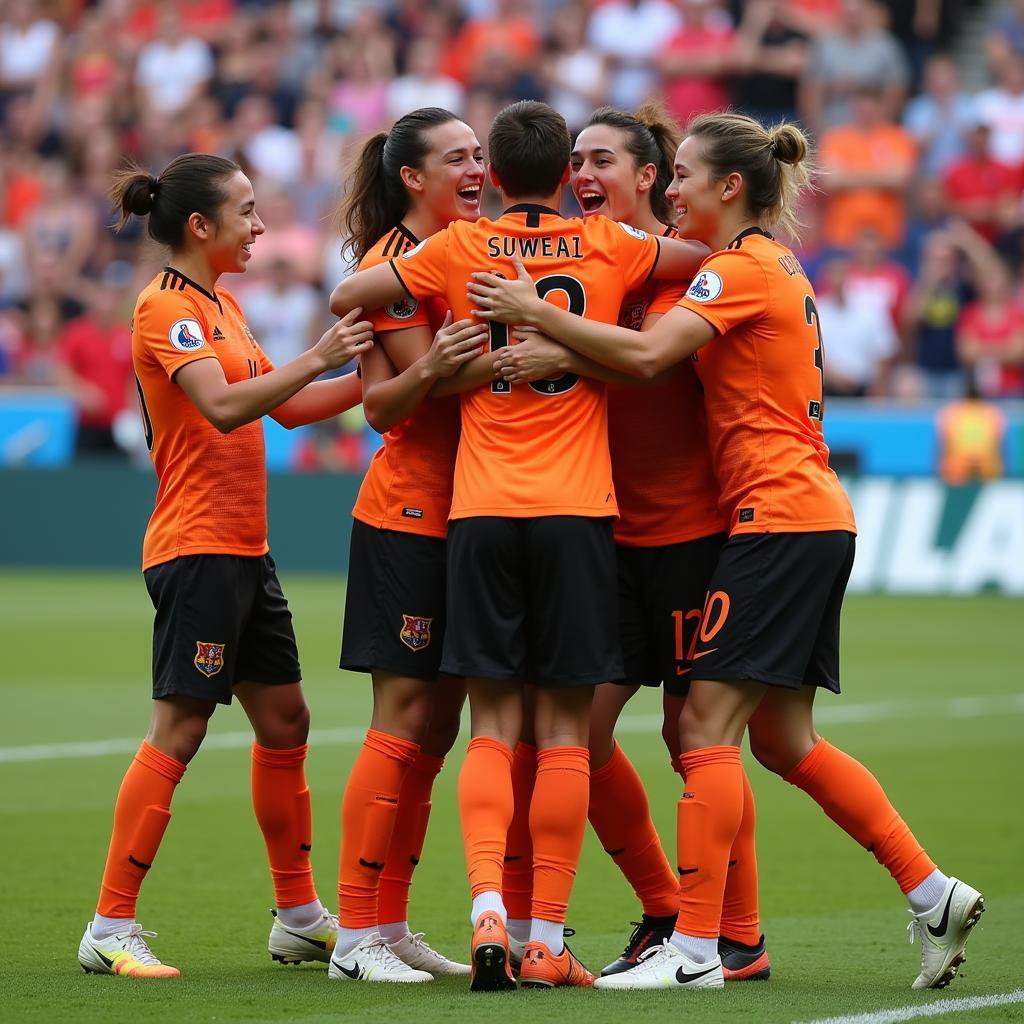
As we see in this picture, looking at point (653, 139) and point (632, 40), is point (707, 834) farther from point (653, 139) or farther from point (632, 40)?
point (632, 40)

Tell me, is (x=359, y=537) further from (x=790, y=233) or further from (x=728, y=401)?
(x=790, y=233)

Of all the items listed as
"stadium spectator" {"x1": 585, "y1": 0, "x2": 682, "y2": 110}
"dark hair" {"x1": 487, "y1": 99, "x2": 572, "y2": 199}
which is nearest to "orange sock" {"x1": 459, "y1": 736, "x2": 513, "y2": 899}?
"dark hair" {"x1": 487, "y1": 99, "x2": 572, "y2": 199}

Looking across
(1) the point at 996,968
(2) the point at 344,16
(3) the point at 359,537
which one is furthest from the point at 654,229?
(2) the point at 344,16

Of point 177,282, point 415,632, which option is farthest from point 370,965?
point 177,282

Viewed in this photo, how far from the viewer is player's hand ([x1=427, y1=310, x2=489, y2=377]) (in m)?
5.12

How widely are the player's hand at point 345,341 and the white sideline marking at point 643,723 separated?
4.57 m

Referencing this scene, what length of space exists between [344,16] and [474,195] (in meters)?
18.9

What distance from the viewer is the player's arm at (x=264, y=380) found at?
529 cm

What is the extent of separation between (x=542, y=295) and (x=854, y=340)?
519 inches

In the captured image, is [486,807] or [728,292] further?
[728,292]

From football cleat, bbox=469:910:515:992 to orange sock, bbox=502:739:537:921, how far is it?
0.67 m

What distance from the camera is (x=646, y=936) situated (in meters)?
5.54

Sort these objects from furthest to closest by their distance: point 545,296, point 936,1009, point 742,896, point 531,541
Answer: point 742,896, point 545,296, point 531,541, point 936,1009

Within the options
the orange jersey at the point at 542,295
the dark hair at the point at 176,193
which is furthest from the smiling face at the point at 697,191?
the dark hair at the point at 176,193
